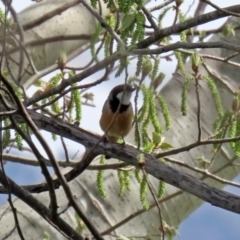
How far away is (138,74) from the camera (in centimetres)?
180

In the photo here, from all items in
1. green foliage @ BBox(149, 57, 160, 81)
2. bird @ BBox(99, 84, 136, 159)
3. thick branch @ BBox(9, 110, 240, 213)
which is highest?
bird @ BBox(99, 84, 136, 159)

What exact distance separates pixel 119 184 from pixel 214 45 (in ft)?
2.74

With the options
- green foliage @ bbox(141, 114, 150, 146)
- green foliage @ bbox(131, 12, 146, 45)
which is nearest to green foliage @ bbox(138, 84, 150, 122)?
green foliage @ bbox(141, 114, 150, 146)

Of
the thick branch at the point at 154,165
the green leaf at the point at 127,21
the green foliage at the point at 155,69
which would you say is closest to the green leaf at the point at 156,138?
the thick branch at the point at 154,165

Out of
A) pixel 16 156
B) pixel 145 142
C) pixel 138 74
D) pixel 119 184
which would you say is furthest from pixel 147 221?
pixel 138 74

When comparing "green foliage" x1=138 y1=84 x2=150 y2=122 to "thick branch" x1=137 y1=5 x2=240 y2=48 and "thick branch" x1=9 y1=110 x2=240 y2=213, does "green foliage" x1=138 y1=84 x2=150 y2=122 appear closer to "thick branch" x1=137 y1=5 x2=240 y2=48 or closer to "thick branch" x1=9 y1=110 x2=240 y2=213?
"thick branch" x1=9 y1=110 x2=240 y2=213

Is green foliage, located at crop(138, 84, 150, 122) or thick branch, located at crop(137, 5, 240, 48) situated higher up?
green foliage, located at crop(138, 84, 150, 122)

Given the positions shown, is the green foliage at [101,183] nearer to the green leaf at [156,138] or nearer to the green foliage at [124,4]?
the green leaf at [156,138]

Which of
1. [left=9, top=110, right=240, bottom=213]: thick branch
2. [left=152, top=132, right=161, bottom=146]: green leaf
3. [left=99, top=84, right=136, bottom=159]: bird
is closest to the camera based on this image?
[left=9, top=110, right=240, bottom=213]: thick branch

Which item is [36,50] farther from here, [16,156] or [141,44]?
[141,44]

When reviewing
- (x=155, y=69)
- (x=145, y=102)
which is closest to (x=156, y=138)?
(x=145, y=102)

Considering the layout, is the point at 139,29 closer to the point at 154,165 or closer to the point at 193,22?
the point at 193,22

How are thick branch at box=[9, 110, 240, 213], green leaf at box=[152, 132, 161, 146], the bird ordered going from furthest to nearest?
1. the bird
2. green leaf at box=[152, 132, 161, 146]
3. thick branch at box=[9, 110, 240, 213]

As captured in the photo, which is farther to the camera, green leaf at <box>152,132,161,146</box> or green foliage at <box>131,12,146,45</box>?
green leaf at <box>152,132,161,146</box>
